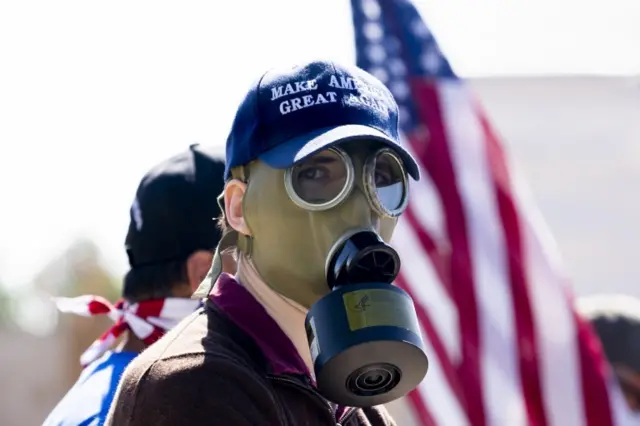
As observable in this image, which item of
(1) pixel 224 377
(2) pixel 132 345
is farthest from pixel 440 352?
(1) pixel 224 377

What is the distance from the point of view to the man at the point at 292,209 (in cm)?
228

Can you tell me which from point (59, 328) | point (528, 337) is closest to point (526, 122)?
point (528, 337)

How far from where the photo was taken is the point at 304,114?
2412mm

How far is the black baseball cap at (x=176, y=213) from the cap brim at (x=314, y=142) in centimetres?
119

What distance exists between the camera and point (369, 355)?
2209 millimetres

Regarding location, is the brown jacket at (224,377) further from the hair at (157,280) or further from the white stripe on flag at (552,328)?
Result: the white stripe on flag at (552,328)

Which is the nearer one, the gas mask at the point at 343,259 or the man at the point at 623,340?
the gas mask at the point at 343,259

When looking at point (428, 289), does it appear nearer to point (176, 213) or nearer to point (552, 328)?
point (552, 328)

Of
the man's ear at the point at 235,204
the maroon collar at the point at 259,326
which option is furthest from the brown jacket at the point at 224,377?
the man's ear at the point at 235,204

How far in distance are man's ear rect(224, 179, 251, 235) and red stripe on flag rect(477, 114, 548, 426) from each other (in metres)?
2.43

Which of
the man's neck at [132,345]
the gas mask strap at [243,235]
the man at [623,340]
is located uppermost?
the gas mask strap at [243,235]

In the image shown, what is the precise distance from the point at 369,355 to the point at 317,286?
24 cm

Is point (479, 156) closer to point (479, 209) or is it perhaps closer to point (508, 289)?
point (479, 209)

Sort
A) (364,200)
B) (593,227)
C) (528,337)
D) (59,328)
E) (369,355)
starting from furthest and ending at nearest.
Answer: (59,328) < (593,227) < (528,337) < (364,200) < (369,355)
